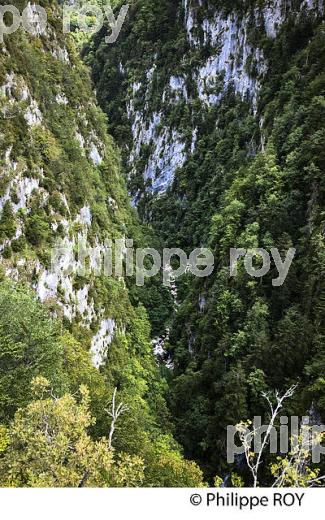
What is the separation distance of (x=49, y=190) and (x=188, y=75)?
54.8 metres

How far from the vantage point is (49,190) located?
3506 centimetres

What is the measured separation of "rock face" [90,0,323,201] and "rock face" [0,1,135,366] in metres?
29.1

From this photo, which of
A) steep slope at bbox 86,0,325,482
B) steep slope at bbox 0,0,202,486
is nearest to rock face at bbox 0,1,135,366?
steep slope at bbox 0,0,202,486

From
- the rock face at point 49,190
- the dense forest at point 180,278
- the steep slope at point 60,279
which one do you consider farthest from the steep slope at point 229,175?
the rock face at point 49,190

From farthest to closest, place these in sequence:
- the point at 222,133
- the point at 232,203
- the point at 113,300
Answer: the point at 222,133, the point at 232,203, the point at 113,300

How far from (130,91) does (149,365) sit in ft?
212

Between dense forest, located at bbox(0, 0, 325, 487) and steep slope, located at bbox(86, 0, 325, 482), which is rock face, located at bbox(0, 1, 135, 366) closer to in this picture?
dense forest, located at bbox(0, 0, 325, 487)

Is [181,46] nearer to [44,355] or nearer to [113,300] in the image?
[113,300]

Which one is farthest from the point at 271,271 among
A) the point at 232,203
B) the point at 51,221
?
the point at 51,221

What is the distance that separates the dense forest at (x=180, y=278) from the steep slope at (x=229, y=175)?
0.22 meters

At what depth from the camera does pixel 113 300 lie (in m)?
45.2

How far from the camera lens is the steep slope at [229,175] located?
39688 mm

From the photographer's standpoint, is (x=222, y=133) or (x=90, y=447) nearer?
(x=90, y=447)

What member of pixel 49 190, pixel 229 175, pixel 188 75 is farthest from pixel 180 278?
pixel 188 75
